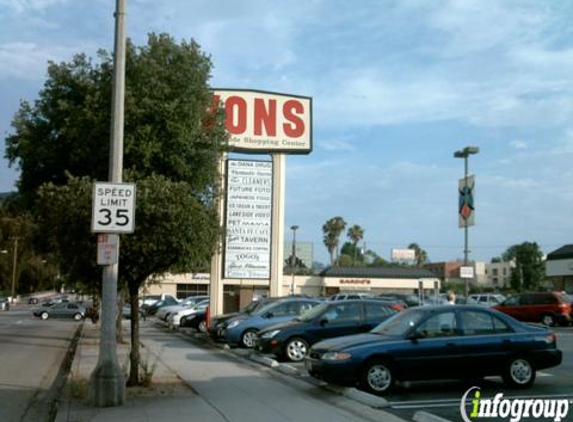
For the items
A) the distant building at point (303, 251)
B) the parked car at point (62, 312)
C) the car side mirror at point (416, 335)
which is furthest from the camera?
the distant building at point (303, 251)

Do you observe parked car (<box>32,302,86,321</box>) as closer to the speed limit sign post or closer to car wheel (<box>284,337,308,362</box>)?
car wheel (<box>284,337,308,362</box>)

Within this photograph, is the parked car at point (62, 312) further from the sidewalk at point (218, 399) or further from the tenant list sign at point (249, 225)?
the sidewalk at point (218, 399)

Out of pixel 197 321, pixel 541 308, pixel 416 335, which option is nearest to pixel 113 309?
pixel 416 335

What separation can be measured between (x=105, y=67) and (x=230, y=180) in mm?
9365

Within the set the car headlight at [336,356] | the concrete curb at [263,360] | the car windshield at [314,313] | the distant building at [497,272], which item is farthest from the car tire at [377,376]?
the distant building at [497,272]

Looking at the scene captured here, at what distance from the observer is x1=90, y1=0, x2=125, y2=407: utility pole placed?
10.8 metres

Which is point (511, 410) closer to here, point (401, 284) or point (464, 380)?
point (464, 380)

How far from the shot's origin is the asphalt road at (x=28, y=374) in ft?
38.9

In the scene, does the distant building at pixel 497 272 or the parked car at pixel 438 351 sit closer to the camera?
the parked car at pixel 438 351

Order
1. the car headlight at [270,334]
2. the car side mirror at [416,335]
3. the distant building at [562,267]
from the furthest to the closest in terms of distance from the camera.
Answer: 1. the distant building at [562,267]
2. the car headlight at [270,334]
3. the car side mirror at [416,335]

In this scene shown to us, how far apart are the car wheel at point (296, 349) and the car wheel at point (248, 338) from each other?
15.1 feet

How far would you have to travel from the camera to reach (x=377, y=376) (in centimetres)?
1180

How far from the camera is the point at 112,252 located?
1096 cm

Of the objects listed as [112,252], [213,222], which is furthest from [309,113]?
[112,252]
